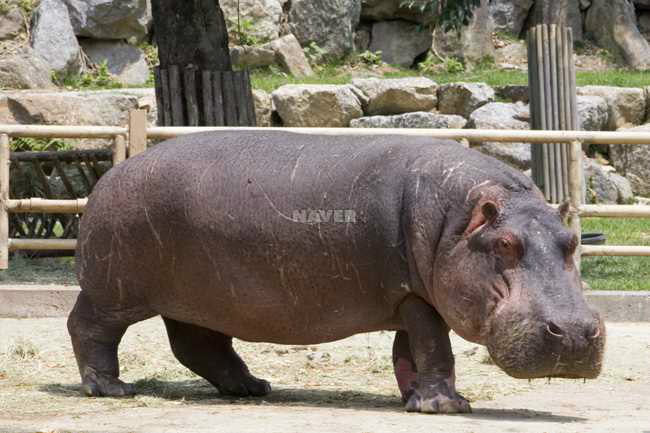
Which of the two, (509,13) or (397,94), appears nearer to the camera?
(397,94)

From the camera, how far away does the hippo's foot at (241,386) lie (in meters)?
6.09

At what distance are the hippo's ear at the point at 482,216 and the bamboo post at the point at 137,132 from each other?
348 cm

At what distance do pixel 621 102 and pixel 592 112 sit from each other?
788 millimetres

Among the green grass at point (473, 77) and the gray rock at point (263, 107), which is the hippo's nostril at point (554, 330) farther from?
the green grass at point (473, 77)

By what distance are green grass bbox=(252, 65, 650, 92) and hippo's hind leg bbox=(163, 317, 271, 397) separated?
946 centimetres

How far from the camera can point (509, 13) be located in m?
18.6

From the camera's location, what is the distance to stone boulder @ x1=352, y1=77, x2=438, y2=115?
15312 mm

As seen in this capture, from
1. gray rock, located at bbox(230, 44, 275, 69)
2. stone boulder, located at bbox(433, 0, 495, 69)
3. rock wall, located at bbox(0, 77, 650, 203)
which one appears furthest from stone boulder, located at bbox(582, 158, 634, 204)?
gray rock, located at bbox(230, 44, 275, 69)

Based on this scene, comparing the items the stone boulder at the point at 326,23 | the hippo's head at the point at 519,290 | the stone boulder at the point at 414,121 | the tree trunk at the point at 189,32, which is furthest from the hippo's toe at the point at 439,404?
the stone boulder at the point at 326,23

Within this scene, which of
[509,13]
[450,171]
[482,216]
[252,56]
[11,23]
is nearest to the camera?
[482,216]

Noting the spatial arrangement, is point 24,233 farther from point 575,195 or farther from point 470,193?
point 470,193

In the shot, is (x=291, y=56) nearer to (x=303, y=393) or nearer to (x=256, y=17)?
(x=256, y=17)

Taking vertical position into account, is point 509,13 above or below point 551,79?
above

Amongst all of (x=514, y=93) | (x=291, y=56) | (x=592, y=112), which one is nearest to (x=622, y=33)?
(x=514, y=93)
